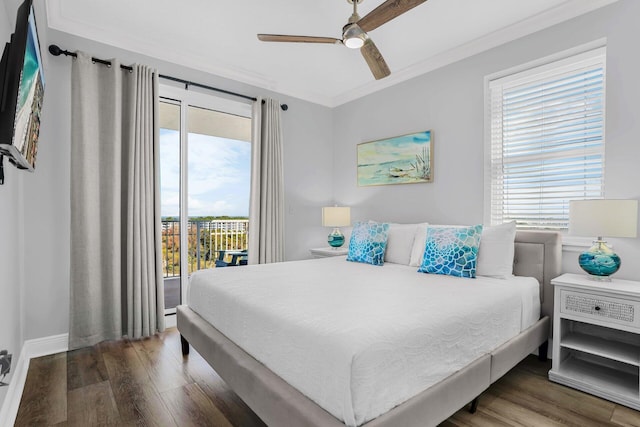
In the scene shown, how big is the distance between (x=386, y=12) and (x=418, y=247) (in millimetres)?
1933

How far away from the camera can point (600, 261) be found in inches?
86.8

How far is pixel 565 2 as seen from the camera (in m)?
2.53

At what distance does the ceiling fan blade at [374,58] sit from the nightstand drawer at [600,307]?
203 cm

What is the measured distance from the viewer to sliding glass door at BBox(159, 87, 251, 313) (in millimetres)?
3521

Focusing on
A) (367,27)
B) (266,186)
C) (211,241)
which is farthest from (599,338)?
(211,241)

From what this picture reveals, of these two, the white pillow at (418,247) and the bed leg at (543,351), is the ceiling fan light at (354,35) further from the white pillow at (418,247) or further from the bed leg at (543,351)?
the bed leg at (543,351)

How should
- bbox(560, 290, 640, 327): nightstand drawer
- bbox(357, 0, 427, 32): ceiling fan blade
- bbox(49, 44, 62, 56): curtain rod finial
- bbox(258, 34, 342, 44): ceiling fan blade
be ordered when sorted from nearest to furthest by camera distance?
bbox(357, 0, 427, 32): ceiling fan blade
bbox(560, 290, 640, 327): nightstand drawer
bbox(258, 34, 342, 44): ceiling fan blade
bbox(49, 44, 62, 56): curtain rod finial

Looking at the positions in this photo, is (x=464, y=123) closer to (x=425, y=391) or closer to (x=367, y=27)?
(x=367, y=27)

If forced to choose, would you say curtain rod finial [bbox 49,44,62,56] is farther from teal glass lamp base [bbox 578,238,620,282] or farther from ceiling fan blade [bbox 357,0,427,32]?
teal glass lamp base [bbox 578,238,620,282]

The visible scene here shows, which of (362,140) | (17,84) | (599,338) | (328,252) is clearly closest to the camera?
(17,84)

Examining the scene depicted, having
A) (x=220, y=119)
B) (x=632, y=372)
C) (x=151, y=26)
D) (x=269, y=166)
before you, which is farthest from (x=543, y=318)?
(x=151, y=26)

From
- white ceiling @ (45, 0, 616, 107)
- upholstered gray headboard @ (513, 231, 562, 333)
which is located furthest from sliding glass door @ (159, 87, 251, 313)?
upholstered gray headboard @ (513, 231, 562, 333)

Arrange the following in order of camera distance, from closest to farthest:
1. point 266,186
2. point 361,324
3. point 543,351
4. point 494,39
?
point 361,324
point 543,351
point 494,39
point 266,186

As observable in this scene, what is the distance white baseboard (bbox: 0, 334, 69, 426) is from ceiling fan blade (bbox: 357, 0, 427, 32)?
293 centimetres
